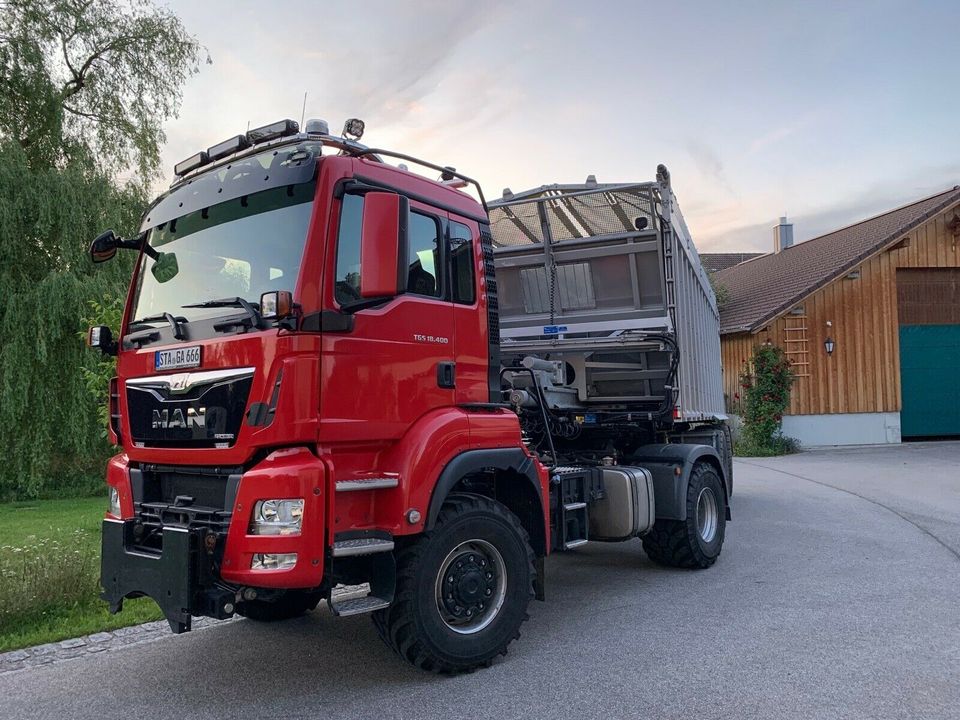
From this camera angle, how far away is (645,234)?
7418 mm

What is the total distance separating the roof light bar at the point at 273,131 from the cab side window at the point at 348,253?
60 cm

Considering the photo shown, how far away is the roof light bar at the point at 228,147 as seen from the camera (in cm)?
457

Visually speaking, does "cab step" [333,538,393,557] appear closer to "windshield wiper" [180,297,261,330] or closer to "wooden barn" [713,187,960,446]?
"windshield wiper" [180,297,261,330]

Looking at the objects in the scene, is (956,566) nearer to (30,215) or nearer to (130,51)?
(30,215)

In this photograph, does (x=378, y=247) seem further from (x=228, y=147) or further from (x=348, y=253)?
(x=228, y=147)

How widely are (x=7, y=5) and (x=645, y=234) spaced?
44.9 feet

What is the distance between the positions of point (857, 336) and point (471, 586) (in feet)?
64.2

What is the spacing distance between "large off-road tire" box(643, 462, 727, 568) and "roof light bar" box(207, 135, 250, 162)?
469cm

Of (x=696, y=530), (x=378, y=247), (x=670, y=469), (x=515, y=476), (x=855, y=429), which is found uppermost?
(x=378, y=247)

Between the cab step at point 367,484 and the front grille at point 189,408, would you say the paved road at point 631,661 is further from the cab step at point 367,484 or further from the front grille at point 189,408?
the front grille at point 189,408

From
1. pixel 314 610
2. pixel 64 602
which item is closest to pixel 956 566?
pixel 314 610

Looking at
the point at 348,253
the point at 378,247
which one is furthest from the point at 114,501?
the point at 378,247

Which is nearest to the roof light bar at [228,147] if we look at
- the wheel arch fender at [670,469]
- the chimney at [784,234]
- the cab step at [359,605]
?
the cab step at [359,605]

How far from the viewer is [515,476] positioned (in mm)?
5094
